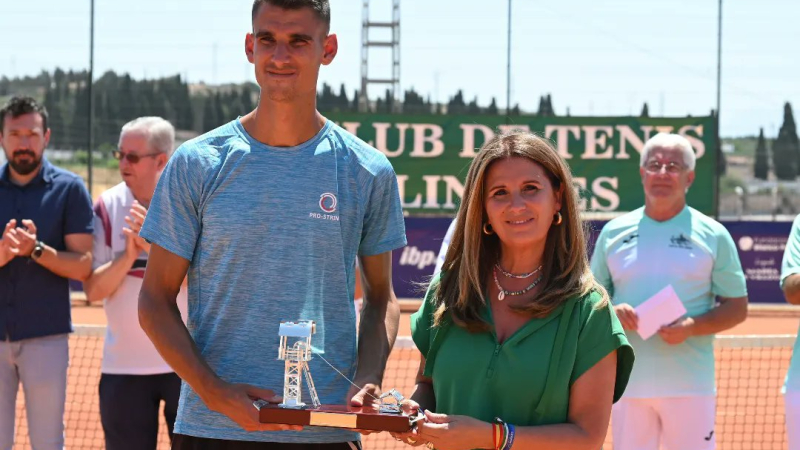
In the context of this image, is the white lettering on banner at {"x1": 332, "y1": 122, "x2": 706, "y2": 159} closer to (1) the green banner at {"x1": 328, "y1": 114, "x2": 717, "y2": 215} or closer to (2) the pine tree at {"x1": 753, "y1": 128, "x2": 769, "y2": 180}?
(1) the green banner at {"x1": 328, "y1": 114, "x2": 717, "y2": 215}

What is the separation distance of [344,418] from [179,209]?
83 centimetres

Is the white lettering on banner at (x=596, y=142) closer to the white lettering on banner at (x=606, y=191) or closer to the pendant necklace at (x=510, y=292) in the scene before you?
the white lettering on banner at (x=606, y=191)

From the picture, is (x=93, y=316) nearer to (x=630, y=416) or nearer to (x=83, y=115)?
(x=83, y=115)

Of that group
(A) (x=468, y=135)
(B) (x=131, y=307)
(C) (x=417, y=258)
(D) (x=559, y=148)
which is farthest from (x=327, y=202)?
(D) (x=559, y=148)

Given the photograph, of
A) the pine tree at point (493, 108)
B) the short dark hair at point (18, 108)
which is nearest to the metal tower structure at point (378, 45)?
the pine tree at point (493, 108)

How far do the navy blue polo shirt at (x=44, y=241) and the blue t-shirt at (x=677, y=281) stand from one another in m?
3.00

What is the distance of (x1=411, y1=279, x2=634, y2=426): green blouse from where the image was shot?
10.6 feet

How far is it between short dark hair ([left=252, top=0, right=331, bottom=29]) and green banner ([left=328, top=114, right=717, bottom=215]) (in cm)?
1583

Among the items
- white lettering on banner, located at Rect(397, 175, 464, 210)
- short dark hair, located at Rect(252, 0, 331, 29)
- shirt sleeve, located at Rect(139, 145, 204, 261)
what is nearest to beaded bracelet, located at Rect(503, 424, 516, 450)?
shirt sleeve, located at Rect(139, 145, 204, 261)

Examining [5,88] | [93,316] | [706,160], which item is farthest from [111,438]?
[5,88]

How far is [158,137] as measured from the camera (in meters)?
5.77

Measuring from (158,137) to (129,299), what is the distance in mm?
847

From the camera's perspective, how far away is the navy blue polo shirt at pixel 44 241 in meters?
6.09

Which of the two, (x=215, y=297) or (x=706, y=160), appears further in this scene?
(x=706, y=160)
